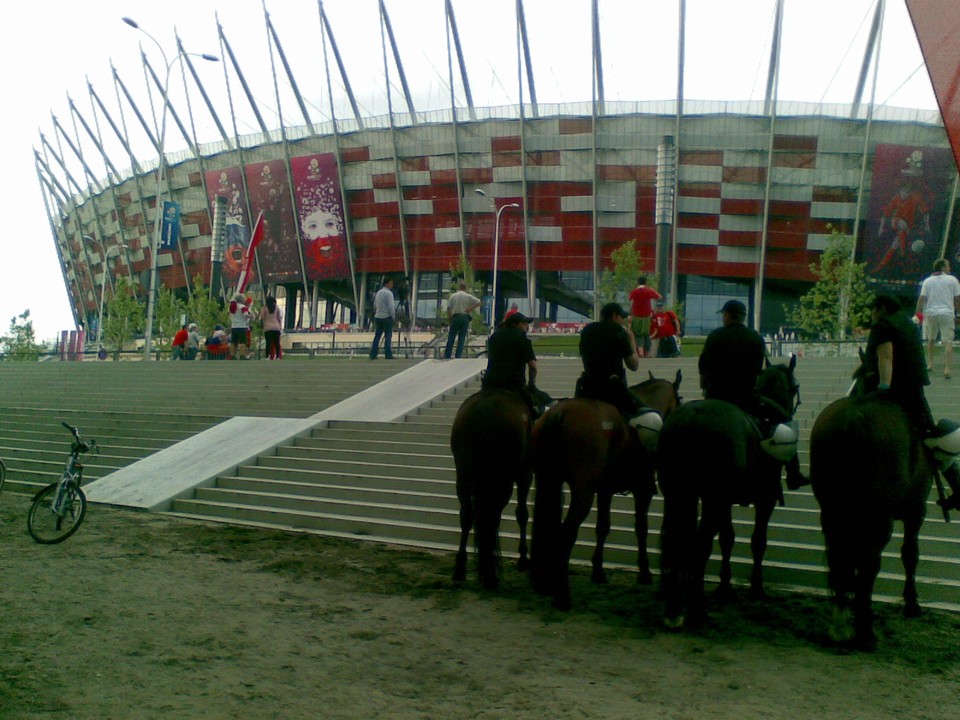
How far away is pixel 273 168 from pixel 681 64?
28.2 metres

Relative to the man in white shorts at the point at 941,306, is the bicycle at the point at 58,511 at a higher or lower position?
lower

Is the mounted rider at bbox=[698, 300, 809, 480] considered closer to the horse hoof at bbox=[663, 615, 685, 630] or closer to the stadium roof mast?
the horse hoof at bbox=[663, 615, 685, 630]

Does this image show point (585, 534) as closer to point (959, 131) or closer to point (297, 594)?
point (297, 594)

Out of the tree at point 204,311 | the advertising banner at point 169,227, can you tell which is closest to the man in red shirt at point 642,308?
the advertising banner at point 169,227

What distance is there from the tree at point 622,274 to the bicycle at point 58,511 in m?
41.4

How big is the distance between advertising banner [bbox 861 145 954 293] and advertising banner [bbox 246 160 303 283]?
37.4 meters

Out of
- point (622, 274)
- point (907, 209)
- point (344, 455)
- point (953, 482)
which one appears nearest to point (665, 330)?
point (344, 455)

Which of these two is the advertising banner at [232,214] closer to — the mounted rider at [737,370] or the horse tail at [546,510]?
the horse tail at [546,510]

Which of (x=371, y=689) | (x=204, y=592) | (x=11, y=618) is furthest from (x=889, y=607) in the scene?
(x=11, y=618)

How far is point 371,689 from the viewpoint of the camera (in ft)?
16.6

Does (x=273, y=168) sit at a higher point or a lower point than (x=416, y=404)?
higher

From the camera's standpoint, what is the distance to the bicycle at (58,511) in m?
9.48

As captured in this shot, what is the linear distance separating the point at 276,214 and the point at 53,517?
54.1m

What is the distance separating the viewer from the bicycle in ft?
31.1
